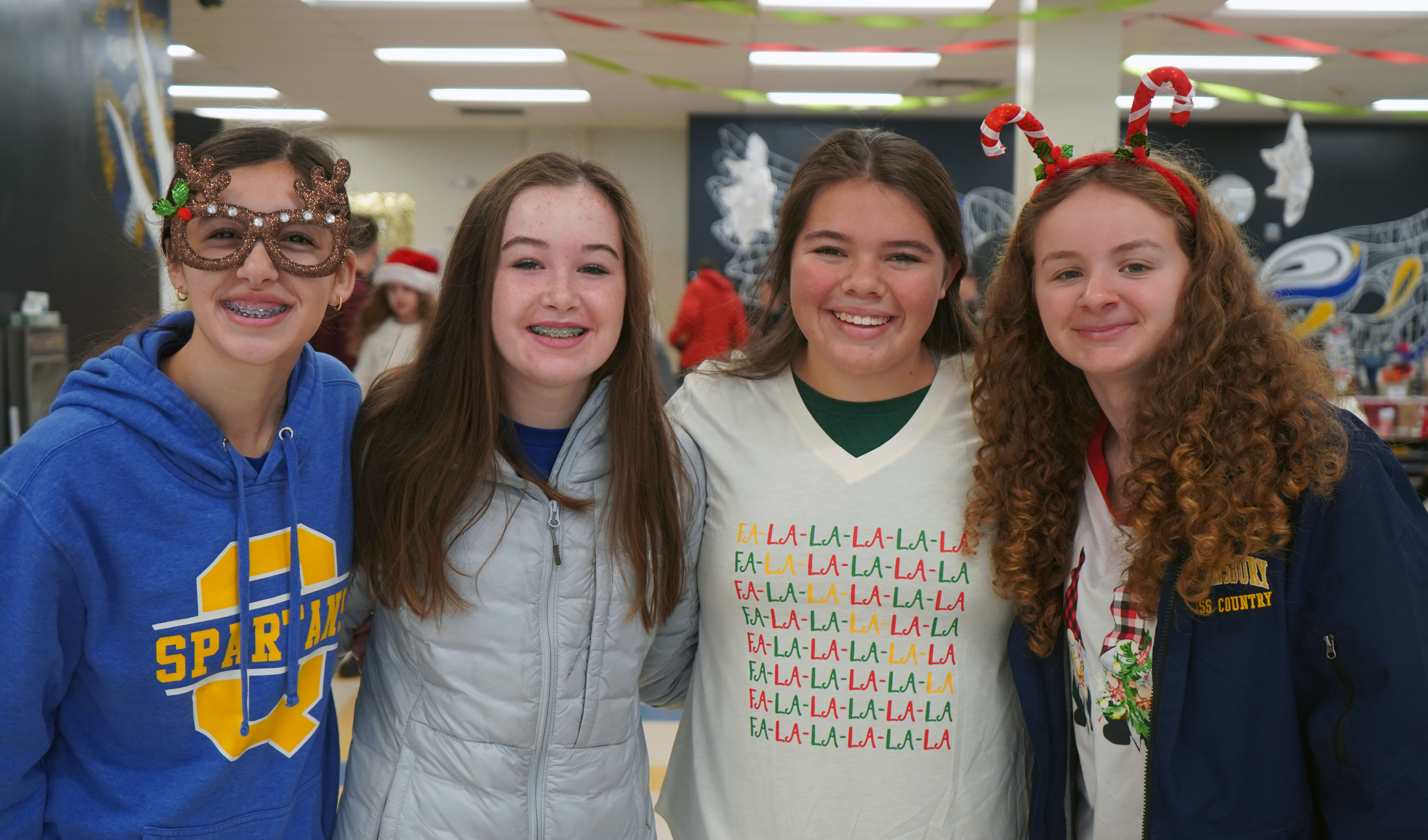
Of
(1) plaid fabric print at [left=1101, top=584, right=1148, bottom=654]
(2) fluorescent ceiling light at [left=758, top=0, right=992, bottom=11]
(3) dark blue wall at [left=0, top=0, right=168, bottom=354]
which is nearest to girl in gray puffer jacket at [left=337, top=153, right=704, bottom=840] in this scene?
(1) plaid fabric print at [left=1101, top=584, right=1148, bottom=654]

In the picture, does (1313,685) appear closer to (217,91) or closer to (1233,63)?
(1233,63)

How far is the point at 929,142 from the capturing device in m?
10.7

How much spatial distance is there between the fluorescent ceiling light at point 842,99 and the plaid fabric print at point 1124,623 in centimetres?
828

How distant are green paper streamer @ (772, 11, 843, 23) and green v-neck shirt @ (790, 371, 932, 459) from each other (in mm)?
3177

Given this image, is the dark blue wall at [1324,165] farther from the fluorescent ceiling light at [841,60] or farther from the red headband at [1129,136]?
the red headband at [1129,136]

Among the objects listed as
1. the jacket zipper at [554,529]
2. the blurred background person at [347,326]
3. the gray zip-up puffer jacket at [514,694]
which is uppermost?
the blurred background person at [347,326]

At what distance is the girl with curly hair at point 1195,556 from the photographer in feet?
4.49

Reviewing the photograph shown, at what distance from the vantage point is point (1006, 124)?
5.20 ft

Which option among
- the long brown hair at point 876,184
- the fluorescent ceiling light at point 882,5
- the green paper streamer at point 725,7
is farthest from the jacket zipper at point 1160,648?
the fluorescent ceiling light at point 882,5

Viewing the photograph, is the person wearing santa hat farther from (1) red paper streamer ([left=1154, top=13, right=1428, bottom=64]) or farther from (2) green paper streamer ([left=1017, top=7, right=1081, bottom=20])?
(1) red paper streamer ([left=1154, top=13, right=1428, bottom=64])

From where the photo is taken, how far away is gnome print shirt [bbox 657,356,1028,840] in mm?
1623

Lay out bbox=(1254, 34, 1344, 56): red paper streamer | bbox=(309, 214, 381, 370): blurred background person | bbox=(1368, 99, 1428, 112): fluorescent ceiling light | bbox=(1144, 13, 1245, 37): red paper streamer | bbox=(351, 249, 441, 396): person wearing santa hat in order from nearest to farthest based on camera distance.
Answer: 1. bbox=(309, 214, 381, 370): blurred background person
2. bbox=(351, 249, 441, 396): person wearing santa hat
3. bbox=(1144, 13, 1245, 37): red paper streamer
4. bbox=(1254, 34, 1344, 56): red paper streamer
5. bbox=(1368, 99, 1428, 112): fluorescent ceiling light

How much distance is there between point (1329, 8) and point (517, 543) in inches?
279

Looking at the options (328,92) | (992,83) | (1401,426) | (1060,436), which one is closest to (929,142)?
(992,83)
